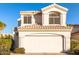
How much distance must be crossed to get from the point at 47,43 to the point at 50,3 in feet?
2.93

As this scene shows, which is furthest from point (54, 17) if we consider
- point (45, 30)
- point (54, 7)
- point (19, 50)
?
point (19, 50)

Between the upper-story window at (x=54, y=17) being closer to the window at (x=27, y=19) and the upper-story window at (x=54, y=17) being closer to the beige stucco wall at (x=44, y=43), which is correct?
the beige stucco wall at (x=44, y=43)

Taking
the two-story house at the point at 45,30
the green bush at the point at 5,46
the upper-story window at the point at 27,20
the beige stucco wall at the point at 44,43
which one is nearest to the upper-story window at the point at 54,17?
the two-story house at the point at 45,30

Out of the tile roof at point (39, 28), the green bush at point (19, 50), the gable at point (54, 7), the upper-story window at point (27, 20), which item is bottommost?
the green bush at point (19, 50)

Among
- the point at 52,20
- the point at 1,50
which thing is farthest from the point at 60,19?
the point at 1,50

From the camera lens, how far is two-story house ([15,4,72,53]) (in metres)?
20.1

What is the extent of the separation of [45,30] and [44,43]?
0.97 ft

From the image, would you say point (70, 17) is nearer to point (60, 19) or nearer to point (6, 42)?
point (60, 19)

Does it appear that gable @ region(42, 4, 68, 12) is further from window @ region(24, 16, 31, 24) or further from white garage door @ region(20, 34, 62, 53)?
white garage door @ region(20, 34, 62, 53)

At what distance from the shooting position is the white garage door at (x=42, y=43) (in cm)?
2022

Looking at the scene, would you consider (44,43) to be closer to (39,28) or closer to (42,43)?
(42,43)

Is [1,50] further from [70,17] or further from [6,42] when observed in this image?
[70,17]

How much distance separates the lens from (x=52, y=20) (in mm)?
20141

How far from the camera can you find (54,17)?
66.2ft
